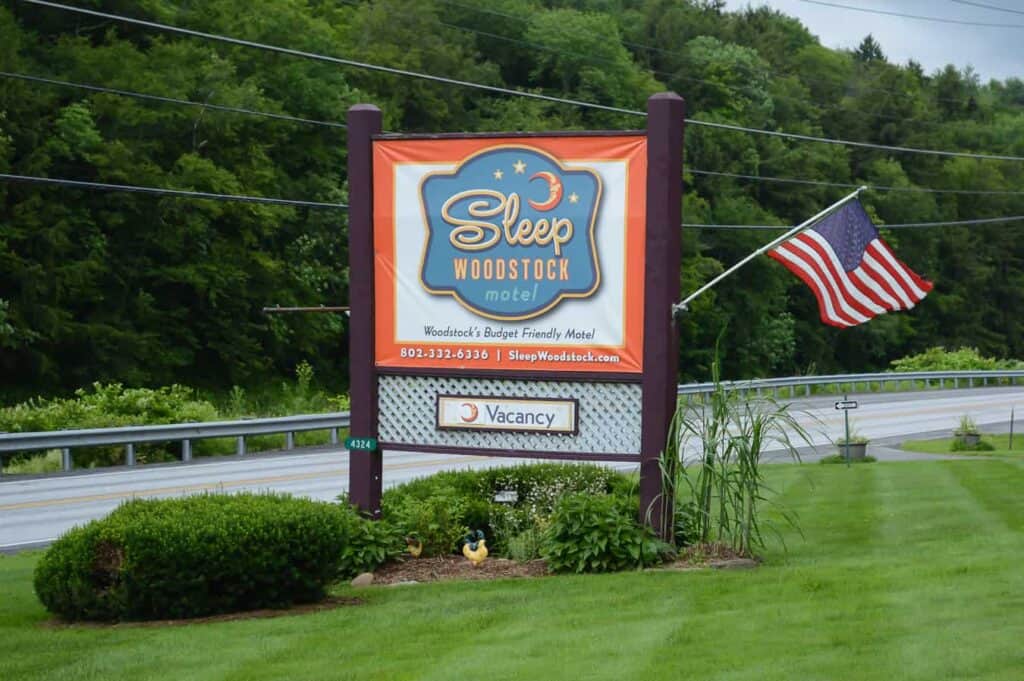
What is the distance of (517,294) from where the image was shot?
12.7 m

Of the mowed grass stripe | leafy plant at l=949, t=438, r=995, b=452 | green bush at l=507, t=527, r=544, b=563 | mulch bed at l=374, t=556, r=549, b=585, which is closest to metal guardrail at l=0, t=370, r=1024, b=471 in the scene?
the mowed grass stripe

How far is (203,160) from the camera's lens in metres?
41.2

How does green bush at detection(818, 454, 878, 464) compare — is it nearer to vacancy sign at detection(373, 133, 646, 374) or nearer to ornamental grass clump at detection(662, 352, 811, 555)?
ornamental grass clump at detection(662, 352, 811, 555)

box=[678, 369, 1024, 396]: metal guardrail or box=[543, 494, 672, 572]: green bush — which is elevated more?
box=[543, 494, 672, 572]: green bush

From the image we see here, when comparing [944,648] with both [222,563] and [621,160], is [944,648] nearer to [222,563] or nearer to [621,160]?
[222,563]

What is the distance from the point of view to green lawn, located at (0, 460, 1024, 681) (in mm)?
7715

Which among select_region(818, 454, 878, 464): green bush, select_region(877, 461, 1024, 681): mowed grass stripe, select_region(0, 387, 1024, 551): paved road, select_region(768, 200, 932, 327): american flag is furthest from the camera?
select_region(818, 454, 878, 464): green bush

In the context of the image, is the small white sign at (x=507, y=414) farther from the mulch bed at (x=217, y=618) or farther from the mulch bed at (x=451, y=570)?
the mulch bed at (x=217, y=618)

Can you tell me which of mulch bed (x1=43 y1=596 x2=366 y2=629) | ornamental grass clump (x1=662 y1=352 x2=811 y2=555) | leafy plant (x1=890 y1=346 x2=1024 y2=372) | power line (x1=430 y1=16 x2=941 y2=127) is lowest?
leafy plant (x1=890 y1=346 x2=1024 y2=372)

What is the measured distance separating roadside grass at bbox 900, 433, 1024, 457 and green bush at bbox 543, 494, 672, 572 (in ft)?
53.4

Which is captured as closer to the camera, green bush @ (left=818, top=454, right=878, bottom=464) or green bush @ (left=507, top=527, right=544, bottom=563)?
green bush @ (left=507, top=527, right=544, bottom=563)

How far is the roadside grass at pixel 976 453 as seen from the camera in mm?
27192

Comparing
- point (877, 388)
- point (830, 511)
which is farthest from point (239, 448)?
point (877, 388)

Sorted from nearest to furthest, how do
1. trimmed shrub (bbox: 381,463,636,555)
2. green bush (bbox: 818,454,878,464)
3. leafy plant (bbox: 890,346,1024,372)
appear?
trimmed shrub (bbox: 381,463,636,555) → green bush (bbox: 818,454,878,464) → leafy plant (bbox: 890,346,1024,372)
